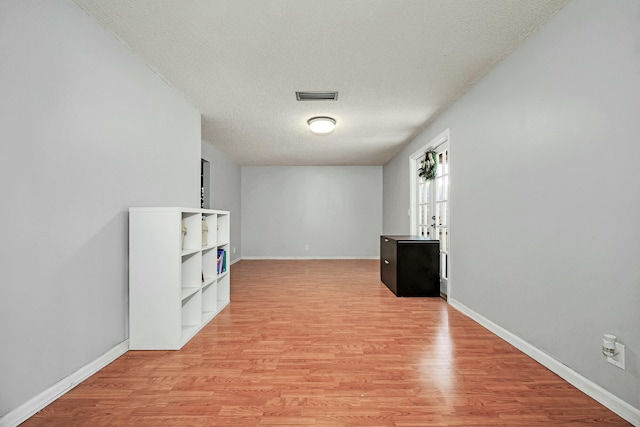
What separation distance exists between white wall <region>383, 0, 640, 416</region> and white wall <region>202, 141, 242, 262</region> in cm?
450

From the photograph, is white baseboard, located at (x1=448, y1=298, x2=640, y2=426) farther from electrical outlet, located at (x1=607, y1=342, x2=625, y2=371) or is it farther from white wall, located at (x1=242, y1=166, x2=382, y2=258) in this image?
white wall, located at (x1=242, y1=166, x2=382, y2=258)

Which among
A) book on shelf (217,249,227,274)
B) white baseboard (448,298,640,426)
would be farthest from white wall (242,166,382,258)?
white baseboard (448,298,640,426)

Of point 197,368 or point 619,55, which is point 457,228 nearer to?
point 619,55

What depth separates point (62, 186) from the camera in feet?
5.90

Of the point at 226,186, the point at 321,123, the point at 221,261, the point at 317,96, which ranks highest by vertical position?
the point at 317,96

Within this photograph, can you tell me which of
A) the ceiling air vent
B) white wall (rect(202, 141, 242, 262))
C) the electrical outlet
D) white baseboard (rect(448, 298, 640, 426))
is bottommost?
white baseboard (rect(448, 298, 640, 426))

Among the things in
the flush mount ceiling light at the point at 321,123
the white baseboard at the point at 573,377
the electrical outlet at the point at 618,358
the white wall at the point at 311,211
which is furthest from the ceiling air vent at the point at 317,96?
the white wall at the point at 311,211

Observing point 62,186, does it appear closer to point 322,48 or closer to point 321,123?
point 322,48

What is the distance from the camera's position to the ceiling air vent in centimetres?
337

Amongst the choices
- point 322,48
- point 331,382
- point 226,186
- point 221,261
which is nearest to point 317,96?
point 322,48

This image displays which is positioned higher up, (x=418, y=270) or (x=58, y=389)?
(x=418, y=270)

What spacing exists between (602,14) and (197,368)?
3261 millimetres

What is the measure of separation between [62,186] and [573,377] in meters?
3.29

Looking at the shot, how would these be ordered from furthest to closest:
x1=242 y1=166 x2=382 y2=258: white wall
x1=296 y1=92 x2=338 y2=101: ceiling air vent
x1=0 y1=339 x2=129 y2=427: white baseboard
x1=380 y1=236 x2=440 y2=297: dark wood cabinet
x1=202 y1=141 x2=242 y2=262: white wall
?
x1=242 y1=166 x2=382 y2=258: white wall → x1=202 y1=141 x2=242 y2=262: white wall → x1=380 y1=236 x2=440 y2=297: dark wood cabinet → x1=296 y1=92 x2=338 y2=101: ceiling air vent → x1=0 y1=339 x2=129 y2=427: white baseboard
